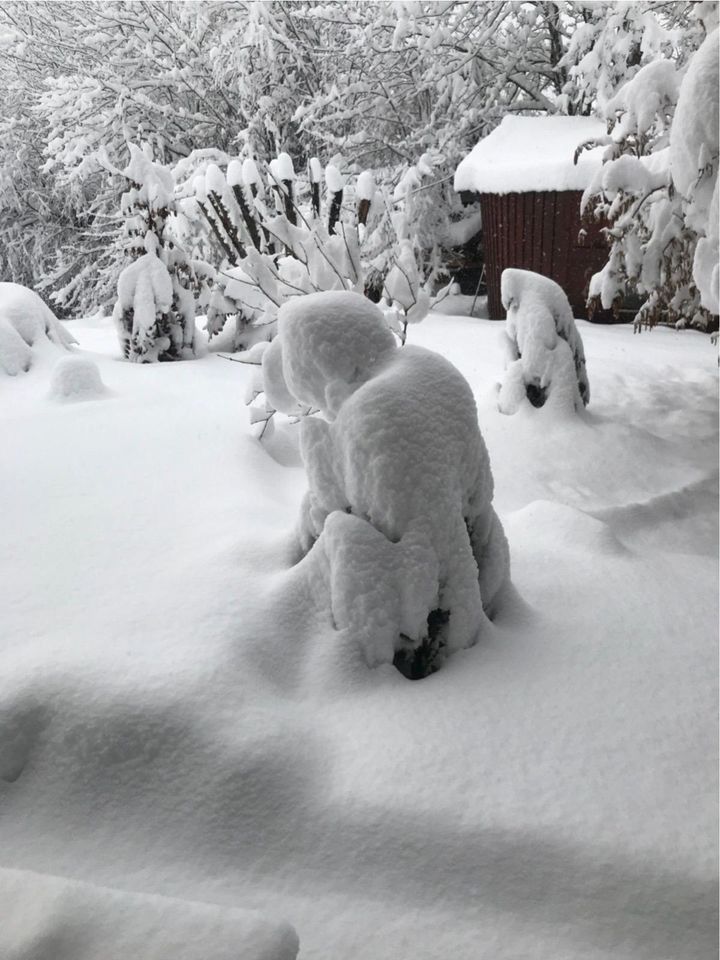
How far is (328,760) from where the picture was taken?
Result: 1920 mm

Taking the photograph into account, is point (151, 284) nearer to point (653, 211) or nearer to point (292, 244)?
point (292, 244)

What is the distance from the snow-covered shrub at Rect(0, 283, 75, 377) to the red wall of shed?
452 cm

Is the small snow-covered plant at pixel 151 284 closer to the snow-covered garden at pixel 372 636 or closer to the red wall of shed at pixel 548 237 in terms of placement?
the snow-covered garden at pixel 372 636

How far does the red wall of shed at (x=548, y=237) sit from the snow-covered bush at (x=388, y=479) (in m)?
5.75

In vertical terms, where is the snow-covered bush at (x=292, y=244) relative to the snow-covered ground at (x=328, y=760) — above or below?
above

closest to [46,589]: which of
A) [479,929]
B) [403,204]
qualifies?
[479,929]

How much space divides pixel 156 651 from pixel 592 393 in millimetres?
3858

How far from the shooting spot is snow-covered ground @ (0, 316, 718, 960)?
1.61m

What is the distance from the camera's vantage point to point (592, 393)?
5203 millimetres

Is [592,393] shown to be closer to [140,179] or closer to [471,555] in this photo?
[471,555]

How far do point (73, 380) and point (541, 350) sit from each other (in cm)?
296

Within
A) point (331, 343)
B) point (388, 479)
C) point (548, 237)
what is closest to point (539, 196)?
point (548, 237)

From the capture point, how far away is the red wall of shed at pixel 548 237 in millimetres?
7629

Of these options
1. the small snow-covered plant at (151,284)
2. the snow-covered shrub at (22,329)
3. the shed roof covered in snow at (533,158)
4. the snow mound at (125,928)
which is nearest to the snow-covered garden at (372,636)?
the snow mound at (125,928)
